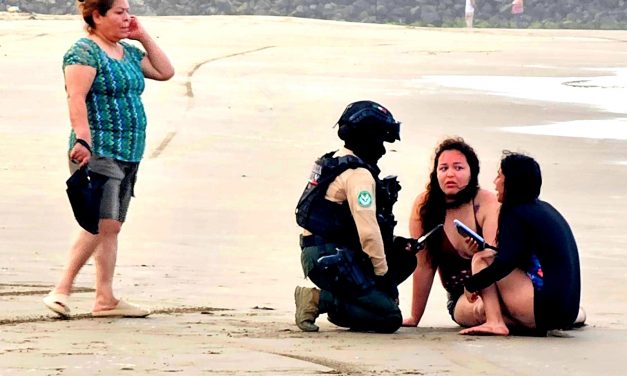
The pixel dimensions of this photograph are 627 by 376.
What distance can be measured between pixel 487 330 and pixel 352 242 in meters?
0.73

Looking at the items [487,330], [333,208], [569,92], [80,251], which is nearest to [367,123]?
[333,208]

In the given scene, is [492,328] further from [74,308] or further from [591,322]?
[74,308]

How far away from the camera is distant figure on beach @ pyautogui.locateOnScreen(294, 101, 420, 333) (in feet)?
24.0

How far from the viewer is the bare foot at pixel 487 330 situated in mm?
7195

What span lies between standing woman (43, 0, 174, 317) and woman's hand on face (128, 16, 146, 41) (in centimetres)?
5

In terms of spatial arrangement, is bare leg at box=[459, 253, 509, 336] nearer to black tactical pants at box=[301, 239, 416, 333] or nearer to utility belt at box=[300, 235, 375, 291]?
black tactical pants at box=[301, 239, 416, 333]

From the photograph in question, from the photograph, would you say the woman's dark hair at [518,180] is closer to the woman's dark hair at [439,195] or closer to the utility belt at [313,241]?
the woman's dark hair at [439,195]

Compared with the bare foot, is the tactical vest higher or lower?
higher

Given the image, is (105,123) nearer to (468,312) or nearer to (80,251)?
(80,251)

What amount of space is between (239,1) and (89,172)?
60.8 metres

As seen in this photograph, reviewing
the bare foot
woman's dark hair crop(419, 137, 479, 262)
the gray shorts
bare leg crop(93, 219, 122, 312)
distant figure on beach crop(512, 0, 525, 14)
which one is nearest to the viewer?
the bare foot

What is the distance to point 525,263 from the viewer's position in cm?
740

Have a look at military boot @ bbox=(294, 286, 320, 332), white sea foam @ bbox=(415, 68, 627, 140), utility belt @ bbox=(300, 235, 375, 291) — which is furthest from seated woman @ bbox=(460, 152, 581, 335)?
white sea foam @ bbox=(415, 68, 627, 140)

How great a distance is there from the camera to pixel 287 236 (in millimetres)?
10734
